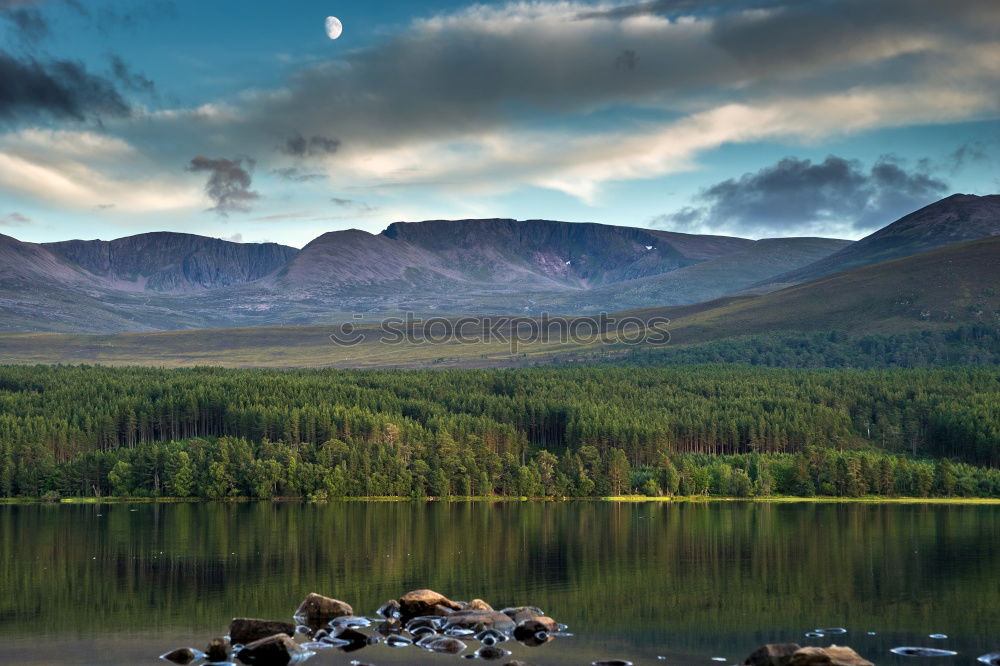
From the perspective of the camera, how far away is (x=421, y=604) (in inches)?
2721

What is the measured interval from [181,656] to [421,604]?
1658 cm

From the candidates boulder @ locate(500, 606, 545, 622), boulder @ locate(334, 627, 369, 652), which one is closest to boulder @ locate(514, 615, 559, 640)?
boulder @ locate(500, 606, 545, 622)

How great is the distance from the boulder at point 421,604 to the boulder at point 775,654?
21346 millimetres

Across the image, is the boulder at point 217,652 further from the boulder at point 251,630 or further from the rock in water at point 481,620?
the rock in water at point 481,620

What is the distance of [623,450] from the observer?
194250 millimetres

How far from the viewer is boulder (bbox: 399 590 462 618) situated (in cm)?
6900

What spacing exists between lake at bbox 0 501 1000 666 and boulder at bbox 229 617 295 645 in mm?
1963

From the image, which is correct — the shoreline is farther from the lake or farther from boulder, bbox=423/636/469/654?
boulder, bbox=423/636/469/654

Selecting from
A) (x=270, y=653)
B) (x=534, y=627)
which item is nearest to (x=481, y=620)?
(x=534, y=627)

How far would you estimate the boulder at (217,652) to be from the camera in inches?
2256

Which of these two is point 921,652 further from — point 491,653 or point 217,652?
point 217,652

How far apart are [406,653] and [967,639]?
32.0 meters

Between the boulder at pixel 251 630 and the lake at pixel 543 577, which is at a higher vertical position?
the boulder at pixel 251 630

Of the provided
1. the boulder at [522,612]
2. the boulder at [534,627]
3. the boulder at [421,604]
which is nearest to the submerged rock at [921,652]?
the boulder at [534,627]
